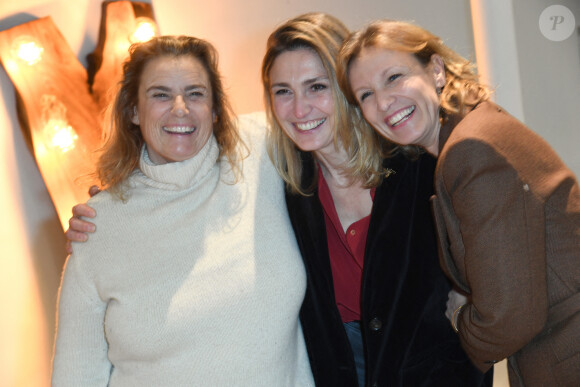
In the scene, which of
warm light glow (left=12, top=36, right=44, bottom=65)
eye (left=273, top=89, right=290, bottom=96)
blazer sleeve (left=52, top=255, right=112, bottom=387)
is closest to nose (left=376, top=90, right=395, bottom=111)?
eye (left=273, top=89, right=290, bottom=96)

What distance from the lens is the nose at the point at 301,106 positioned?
1938mm

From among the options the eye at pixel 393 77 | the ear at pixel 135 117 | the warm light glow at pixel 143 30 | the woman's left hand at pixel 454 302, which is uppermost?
the warm light glow at pixel 143 30

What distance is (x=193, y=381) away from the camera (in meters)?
1.79

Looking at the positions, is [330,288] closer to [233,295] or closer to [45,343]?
[233,295]

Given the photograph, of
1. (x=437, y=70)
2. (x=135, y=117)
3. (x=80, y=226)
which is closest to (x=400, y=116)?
(x=437, y=70)

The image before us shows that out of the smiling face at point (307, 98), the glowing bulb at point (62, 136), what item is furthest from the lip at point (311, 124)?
the glowing bulb at point (62, 136)

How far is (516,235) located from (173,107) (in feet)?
3.79

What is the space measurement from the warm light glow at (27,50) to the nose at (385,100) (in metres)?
1.82

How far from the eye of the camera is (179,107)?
1.94 m

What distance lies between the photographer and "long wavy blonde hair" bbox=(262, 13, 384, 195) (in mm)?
1930

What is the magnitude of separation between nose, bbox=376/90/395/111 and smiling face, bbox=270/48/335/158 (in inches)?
11.1

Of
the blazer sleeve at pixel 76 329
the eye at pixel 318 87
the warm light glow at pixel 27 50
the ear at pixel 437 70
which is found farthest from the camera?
the warm light glow at pixel 27 50

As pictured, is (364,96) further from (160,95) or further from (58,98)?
(58,98)

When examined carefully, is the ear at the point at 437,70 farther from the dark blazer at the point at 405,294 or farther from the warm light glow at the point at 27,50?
the warm light glow at the point at 27,50
